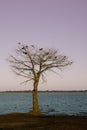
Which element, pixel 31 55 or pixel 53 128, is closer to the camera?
pixel 53 128

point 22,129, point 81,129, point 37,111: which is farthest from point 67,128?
point 37,111

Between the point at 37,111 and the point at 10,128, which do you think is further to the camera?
the point at 37,111

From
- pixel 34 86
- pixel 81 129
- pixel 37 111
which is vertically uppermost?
pixel 34 86

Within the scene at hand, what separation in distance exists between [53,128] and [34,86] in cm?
1783

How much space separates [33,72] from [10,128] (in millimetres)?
16326

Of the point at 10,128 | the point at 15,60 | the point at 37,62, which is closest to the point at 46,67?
the point at 37,62

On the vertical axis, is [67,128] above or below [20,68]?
below

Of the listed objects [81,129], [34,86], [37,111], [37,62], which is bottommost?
[81,129]

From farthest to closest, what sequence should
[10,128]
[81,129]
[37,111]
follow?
[37,111]
[10,128]
[81,129]

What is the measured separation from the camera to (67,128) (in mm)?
22875

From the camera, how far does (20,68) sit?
40.3m

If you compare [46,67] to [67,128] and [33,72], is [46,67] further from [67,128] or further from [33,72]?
[67,128]

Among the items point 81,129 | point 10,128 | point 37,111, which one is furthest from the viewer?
point 37,111

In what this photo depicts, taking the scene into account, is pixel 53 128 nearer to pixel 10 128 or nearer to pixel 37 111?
pixel 10 128
